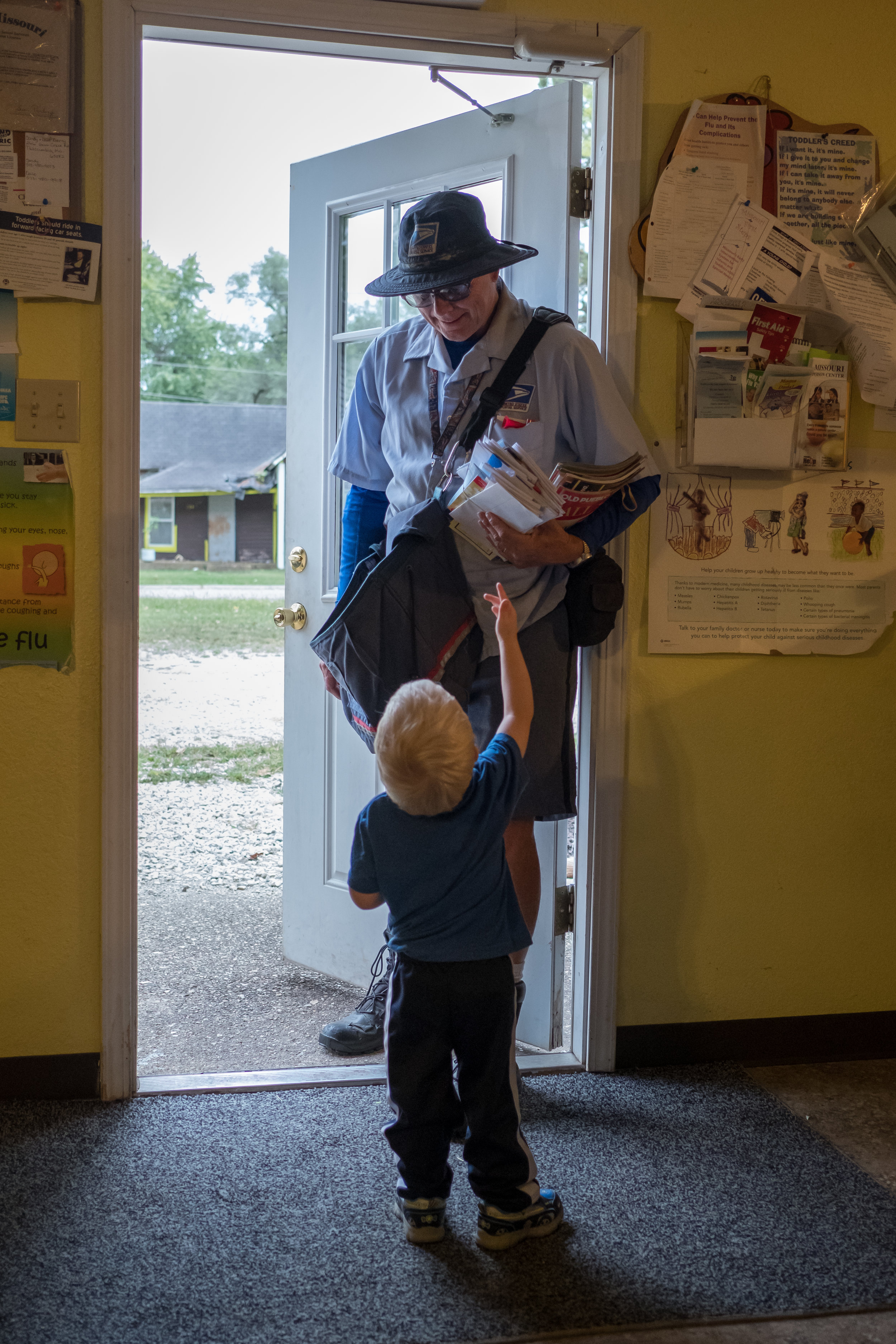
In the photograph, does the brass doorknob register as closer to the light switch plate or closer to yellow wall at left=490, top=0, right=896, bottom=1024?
the light switch plate

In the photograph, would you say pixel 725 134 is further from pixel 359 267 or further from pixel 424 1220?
pixel 424 1220

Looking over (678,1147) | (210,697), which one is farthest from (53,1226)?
(210,697)

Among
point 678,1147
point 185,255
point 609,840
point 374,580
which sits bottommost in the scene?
point 678,1147

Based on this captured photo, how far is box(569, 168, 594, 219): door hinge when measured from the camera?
7.04 feet

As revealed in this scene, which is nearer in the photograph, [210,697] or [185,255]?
[210,697]

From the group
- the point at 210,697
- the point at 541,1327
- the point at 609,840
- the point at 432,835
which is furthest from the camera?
the point at 210,697

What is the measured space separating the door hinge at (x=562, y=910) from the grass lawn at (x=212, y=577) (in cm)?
1604

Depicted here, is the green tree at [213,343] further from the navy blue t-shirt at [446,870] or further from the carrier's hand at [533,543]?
the navy blue t-shirt at [446,870]

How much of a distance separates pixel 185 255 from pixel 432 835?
86.6 ft

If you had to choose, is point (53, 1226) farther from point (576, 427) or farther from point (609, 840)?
point (576, 427)

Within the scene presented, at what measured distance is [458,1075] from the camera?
1.55 metres

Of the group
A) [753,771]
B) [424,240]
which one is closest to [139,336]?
[424,240]

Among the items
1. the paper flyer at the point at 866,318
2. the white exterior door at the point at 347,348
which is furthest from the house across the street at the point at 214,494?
the paper flyer at the point at 866,318

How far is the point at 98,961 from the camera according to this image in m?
2.01
